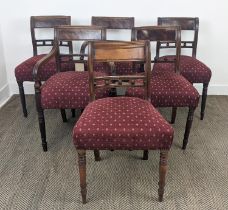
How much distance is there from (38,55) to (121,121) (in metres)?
1.52

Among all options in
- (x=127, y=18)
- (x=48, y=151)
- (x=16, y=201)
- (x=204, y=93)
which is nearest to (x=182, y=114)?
(x=204, y=93)

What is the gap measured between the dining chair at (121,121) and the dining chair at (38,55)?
80 centimetres

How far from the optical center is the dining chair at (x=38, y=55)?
2287mm

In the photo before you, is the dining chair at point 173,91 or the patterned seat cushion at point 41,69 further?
the patterned seat cushion at point 41,69

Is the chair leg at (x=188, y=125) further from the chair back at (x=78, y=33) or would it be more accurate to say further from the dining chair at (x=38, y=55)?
the dining chair at (x=38, y=55)

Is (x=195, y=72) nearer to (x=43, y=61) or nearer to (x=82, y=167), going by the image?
(x=43, y=61)

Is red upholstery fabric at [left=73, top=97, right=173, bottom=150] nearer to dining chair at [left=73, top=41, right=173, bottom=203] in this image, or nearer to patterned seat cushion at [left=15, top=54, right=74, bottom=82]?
dining chair at [left=73, top=41, right=173, bottom=203]

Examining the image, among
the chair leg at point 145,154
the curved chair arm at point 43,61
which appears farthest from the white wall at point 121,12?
the chair leg at point 145,154

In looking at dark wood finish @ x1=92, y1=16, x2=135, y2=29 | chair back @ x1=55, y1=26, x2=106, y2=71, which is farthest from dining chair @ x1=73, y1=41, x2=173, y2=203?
dark wood finish @ x1=92, y1=16, x2=135, y2=29

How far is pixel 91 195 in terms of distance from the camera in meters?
1.60

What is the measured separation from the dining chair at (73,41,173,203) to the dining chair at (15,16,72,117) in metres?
0.80

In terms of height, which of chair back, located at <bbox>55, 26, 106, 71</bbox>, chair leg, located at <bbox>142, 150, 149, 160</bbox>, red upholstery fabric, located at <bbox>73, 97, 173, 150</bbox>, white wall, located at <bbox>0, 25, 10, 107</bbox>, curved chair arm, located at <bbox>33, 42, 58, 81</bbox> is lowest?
chair leg, located at <bbox>142, 150, 149, 160</bbox>

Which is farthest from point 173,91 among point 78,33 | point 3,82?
point 3,82

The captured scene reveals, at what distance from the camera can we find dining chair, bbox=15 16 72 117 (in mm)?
2287
